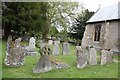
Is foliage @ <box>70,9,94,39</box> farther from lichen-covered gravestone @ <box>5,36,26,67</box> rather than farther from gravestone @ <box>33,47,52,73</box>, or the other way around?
gravestone @ <box>33,47,52,73</box>

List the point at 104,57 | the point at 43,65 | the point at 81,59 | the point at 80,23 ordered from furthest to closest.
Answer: the point at 80,23 < the point at 104,57 < the point at 81,59 < the point at 43,65

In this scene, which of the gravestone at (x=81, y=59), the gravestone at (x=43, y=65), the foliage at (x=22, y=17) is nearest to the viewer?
the gravestone at (x=43, y=65)

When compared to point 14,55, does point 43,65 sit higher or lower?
lower

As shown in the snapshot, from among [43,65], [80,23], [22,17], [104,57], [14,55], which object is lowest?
[43,65]

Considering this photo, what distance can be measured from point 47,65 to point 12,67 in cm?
176

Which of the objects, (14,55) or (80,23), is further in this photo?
(80,23)

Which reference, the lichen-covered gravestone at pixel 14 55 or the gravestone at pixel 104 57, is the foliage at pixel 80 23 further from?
the lichen-covered gravestone at pixel 14 55

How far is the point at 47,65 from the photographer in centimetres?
962

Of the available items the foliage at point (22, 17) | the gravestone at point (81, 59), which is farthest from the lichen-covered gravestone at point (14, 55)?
the foliage at point (22, 17)

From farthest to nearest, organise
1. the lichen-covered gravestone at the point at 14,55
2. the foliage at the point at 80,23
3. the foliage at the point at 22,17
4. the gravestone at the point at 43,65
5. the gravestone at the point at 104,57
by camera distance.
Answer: the foliage at the point at 80,23
the foliage at the point at 22,17
the gravestone at the point at 104,57
the lichen-covered gravestone at the point at 14,55
the gravestone at the point at 43,65

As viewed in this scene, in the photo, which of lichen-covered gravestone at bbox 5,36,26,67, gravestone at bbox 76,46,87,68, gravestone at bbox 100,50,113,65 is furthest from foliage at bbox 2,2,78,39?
gravestone at bbox 76,46,87,68

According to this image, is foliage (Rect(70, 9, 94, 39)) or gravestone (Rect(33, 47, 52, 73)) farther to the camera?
foliage (Rect(70, 9, 94, 39))

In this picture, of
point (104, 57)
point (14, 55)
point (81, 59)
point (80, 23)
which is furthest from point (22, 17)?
point (81, 59)

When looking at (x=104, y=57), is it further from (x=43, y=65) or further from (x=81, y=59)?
(x=43, y=65)
